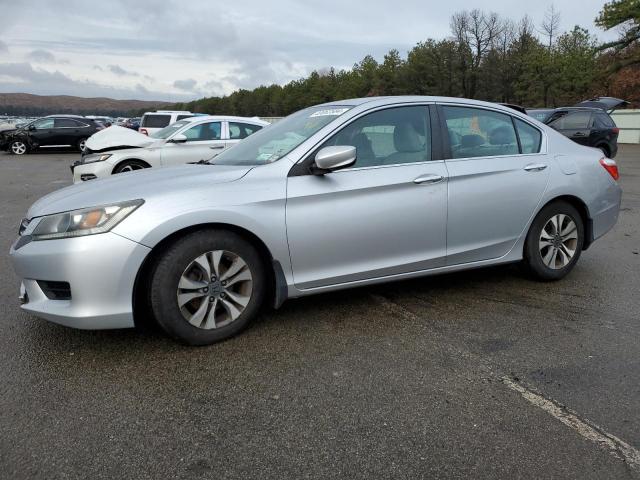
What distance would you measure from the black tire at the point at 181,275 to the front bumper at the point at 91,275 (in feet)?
0.44

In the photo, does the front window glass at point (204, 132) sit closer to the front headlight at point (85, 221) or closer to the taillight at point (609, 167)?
the taillight at point (609, 167)

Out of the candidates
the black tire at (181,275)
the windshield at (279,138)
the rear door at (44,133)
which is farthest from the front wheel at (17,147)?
the black tire at (181,275)

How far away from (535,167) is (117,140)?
845cm

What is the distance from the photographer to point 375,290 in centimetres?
447

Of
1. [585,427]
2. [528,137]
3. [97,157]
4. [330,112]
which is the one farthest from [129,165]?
[585,427]

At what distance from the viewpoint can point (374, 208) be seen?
3.66 meters

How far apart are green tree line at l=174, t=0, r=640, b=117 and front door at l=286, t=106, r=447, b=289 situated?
44.7 meters

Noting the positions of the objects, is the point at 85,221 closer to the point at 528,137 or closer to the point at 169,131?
the point at 528,137

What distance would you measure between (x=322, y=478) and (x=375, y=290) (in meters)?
2.43

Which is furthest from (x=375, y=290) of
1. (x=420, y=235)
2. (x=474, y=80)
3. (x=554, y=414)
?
(x=474, y=80)

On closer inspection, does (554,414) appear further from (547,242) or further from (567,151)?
(567,151)

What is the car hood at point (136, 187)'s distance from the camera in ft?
10.5

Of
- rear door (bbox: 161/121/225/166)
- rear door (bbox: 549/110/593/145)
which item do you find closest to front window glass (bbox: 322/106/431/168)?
rear door (bbox: 161/121/225/166)

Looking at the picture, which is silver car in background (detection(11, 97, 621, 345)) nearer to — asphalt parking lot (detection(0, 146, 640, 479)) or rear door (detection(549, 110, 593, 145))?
asphalt parking lot (detection(0, 146, 640, 479))
